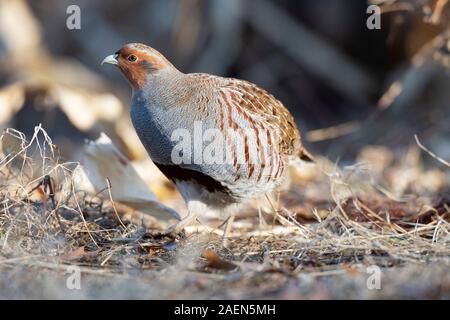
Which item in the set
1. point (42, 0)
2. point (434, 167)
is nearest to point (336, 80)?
point (434, 167)

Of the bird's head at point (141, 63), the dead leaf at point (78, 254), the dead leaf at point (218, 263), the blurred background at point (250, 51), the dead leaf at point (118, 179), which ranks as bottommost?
the dead leaf at point (218, 263)

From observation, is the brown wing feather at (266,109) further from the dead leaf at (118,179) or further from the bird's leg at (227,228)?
the dead leaf at (118,179)

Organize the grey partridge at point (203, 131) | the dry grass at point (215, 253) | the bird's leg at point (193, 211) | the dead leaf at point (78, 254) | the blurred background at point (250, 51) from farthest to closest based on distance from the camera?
the blurred background at point (250, 51), the bird's leg at point (193, 211), the grey partridge at point (203, 131), the dead leaf at point (78, 254), the dry grass at point (215, 253)

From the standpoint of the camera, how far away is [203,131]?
4.44m

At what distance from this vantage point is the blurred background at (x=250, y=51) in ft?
30.7

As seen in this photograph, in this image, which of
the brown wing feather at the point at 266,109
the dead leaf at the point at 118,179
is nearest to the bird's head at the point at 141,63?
the brown wing feather at the point at 266,109

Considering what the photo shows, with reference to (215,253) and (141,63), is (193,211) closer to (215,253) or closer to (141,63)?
(215,253)

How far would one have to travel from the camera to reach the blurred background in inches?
368

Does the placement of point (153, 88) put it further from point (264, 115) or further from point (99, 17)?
point (99, 17)

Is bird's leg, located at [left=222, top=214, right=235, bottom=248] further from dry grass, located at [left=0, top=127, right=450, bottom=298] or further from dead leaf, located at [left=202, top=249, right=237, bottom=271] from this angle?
dead leaf, located at [left=202, top=249, right=237, bottom=271]

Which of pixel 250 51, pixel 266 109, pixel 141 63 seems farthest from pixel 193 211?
pixel 250 51

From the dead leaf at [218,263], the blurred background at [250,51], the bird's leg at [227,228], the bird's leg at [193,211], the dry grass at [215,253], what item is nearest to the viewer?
the dry grass at [215,253]

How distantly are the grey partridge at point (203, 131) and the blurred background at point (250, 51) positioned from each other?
398 cm

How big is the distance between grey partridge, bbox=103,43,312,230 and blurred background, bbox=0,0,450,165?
3.98 m
